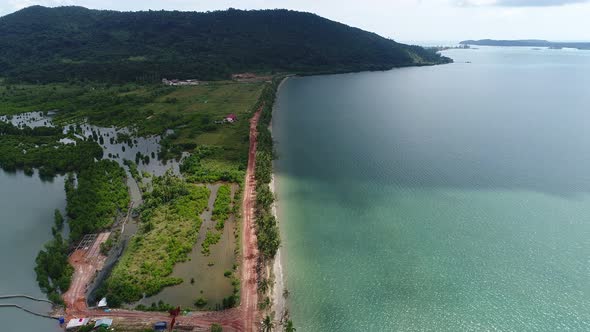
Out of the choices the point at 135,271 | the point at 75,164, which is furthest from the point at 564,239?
the point at 75,164

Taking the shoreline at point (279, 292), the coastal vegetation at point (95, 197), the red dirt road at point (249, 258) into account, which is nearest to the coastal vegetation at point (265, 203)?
the red dirt road at point (249, 258)

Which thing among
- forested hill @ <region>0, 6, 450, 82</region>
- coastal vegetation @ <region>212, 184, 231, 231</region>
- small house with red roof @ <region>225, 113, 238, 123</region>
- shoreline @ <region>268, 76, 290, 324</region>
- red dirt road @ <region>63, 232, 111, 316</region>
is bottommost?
shoreline @ <region>268, 76, 290, 324</region>

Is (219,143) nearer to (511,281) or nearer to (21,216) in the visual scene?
(21,216)

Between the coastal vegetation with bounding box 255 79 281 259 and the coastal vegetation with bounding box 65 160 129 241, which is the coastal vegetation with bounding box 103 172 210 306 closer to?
the coastal vegetation with bounding box 65 160 129 241

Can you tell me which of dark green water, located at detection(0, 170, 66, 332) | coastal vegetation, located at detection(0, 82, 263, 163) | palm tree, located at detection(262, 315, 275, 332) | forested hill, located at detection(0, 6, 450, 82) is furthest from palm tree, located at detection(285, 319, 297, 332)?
forested hill, located at detection(0, 6, 450, 82)

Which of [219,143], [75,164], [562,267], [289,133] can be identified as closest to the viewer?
[562,267]

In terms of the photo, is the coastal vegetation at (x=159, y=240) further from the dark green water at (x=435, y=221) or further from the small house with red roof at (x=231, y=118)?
the small house with red roof at (x=231, y=118)
